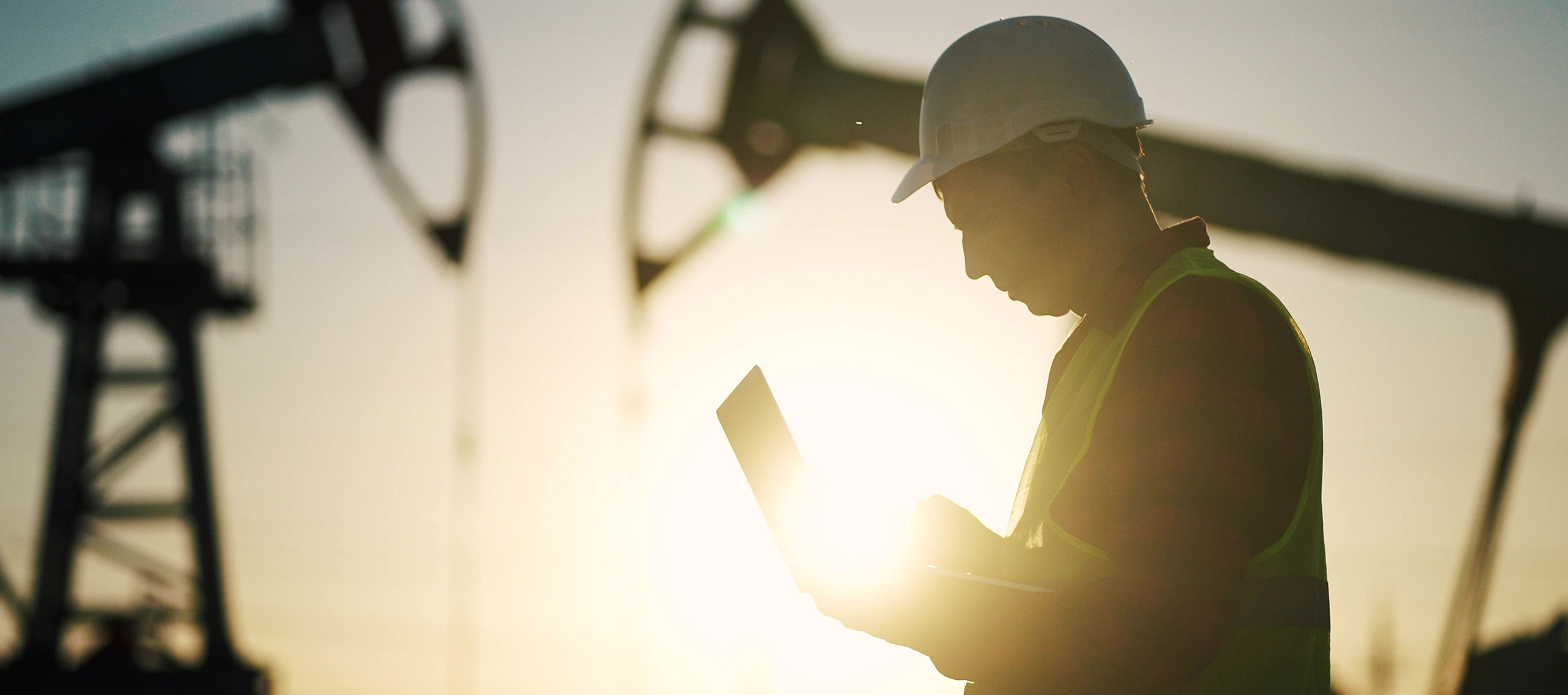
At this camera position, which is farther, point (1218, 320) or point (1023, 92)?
point (1023, 92)

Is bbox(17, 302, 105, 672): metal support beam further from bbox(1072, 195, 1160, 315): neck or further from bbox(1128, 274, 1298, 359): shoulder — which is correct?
bbox(1128, 274, 1298, 359): shoulder

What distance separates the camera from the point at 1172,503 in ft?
5.82

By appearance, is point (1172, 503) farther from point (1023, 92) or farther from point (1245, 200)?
point (1245, 200)

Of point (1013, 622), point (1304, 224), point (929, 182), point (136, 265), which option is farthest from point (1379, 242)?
point (136, 265)

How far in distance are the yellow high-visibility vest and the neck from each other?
14 cm

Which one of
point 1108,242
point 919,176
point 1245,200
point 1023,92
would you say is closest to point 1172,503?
point 1108,242

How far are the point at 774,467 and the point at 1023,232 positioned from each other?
2.19 ft

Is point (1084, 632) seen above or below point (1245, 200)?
below

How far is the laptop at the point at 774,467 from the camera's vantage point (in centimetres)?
200

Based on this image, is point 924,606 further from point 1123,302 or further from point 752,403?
point 1123,302

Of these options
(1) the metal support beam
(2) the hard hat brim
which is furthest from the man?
(1) the metal support beam

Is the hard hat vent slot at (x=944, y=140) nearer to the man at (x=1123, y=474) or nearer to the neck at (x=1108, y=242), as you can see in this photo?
the man at (x=1123, y=474)

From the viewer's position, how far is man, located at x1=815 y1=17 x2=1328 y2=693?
179 centimetres

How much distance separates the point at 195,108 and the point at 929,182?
719 inches
